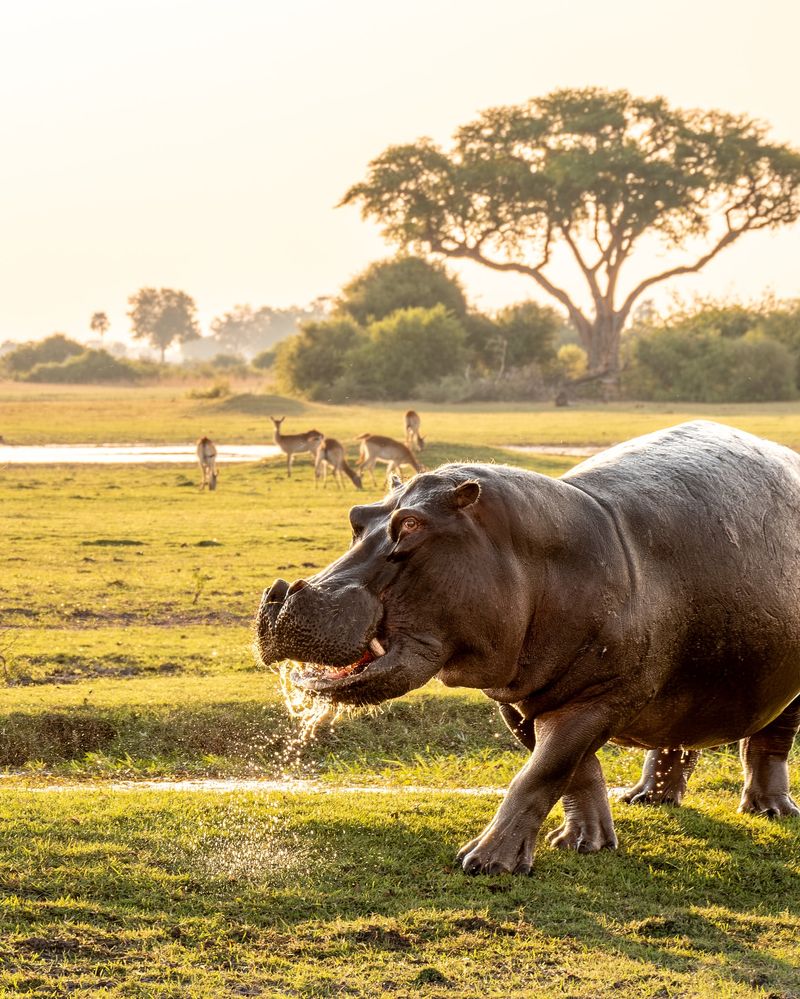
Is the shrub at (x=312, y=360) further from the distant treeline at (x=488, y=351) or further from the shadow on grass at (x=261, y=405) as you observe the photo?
the shadow on grass at (x=261, y=405)

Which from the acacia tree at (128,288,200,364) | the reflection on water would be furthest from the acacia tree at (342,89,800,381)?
the acacia tree at (128,288,200,364)

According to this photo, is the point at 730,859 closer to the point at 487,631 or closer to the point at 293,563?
the point at 487,631

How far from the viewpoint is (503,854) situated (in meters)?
4.34

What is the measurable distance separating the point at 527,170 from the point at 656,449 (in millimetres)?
47394

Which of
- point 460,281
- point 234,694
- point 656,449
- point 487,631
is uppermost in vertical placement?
point 460,281

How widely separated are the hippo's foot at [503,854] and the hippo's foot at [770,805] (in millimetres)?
1282

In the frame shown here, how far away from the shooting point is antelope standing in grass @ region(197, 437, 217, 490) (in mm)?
21078

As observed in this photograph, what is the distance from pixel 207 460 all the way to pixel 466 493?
17.4 m

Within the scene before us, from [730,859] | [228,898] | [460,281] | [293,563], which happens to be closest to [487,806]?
[730,859]

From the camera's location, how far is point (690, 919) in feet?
13.7

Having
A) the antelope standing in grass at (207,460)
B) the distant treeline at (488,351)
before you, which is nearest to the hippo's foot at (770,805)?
the antelope standing in grass at (207,460)

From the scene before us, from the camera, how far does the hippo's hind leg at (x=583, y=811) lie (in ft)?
15.1

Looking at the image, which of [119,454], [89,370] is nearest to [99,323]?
[89,370]

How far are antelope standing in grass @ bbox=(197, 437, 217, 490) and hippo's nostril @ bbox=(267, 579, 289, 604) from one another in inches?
671
